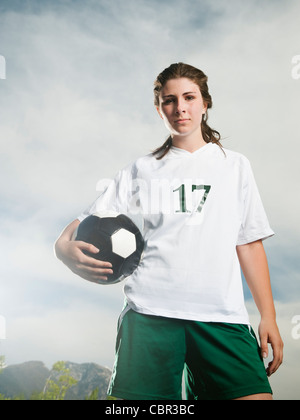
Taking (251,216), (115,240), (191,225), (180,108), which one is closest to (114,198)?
(115,240)

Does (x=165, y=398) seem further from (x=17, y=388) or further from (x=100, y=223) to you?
(x=17, y=388)

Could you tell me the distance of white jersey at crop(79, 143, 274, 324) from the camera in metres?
1.41

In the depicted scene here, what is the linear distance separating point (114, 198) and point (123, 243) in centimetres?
36

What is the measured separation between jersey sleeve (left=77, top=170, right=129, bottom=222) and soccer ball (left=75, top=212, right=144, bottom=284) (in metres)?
0.17

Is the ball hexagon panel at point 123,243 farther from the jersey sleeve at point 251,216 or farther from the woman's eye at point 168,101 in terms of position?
the woman's eye at point 168,101

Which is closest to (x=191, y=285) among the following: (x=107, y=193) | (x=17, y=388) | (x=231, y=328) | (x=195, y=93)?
(x=231, y=328)

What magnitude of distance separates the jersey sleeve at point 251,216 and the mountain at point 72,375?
516 centimetres

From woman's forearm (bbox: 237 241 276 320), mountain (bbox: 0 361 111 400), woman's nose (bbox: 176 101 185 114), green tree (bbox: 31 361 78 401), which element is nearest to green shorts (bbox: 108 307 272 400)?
woman's forearm (bbox: 237 241 276 320)

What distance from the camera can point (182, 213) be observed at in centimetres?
155

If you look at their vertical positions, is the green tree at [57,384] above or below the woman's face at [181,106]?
below

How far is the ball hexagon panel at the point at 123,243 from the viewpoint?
4.71 feet

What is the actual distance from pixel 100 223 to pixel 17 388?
5860 mm

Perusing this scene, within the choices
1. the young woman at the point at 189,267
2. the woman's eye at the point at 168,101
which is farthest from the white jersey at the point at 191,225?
the woman's eye at the point at 168,101

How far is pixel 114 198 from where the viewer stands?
5.69 ft
